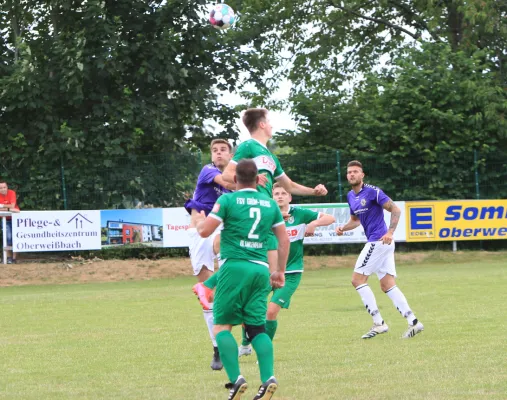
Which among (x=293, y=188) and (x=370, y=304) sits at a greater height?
(x=293, y=188)

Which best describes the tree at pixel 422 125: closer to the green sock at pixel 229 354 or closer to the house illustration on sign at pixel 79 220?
the house illustration on sign at pixel 79 220

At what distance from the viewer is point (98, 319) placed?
48.0 ft

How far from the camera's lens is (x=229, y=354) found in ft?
24.0

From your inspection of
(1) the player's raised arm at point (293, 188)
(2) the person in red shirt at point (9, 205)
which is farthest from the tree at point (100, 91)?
(1) the player's raised arm at point (293, 188)

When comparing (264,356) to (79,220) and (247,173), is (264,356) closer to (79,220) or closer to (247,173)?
(247,173)

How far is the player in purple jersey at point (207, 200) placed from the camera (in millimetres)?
9789

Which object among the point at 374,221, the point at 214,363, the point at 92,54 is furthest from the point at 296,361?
the point at 92,54

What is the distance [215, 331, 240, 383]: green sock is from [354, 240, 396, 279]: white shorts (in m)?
4.99

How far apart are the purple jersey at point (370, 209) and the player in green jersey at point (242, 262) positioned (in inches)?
187

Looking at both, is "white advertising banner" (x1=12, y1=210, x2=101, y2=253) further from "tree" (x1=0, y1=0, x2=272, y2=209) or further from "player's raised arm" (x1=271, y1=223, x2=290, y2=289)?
"player's raised arm" (x1=271, y1=223, x2=290, y2=289)

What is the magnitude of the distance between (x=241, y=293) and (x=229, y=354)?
46 centimetres

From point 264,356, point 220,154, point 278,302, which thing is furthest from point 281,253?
point 278,302

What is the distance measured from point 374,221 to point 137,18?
718 inches

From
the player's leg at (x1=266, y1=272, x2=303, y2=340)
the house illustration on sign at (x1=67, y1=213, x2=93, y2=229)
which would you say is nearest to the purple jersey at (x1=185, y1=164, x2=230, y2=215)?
the player's leg at (x1=266, y1=272, x2=303, y2=340)
